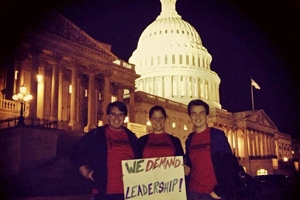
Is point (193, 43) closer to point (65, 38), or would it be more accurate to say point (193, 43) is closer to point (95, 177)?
point (65, 38)

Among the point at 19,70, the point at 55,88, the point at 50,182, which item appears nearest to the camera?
the point at 50,182

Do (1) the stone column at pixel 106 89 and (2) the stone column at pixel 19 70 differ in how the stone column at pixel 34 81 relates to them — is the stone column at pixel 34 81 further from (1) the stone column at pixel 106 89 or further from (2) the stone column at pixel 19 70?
(1) the stone column at pixel 106 89

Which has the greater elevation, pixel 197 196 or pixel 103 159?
pixel 103 159

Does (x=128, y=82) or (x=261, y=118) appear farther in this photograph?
(x=261, y=118)

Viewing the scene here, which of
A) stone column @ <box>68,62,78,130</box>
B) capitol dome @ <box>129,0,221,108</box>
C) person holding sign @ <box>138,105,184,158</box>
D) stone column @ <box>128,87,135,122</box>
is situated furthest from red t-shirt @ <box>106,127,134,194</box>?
capitol dome @ <box>129,0,221,108</box>

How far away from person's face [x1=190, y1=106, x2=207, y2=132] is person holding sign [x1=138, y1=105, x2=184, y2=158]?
21.3 inches

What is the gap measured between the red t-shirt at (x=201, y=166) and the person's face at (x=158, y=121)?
69 centimetres

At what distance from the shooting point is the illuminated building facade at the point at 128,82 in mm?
28938

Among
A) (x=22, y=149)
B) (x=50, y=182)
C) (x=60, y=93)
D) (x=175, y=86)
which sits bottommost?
(x=50, y=182)

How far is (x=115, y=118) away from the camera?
6.77 metres

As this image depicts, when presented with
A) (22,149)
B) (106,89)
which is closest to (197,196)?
(22,149)

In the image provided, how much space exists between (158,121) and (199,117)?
791mm

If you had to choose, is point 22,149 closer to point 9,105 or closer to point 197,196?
point 9,105

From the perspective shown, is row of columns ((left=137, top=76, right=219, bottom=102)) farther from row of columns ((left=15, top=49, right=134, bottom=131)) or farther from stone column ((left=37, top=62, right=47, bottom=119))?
stone column ((left=37, top=62, right=47, bottom=119))
